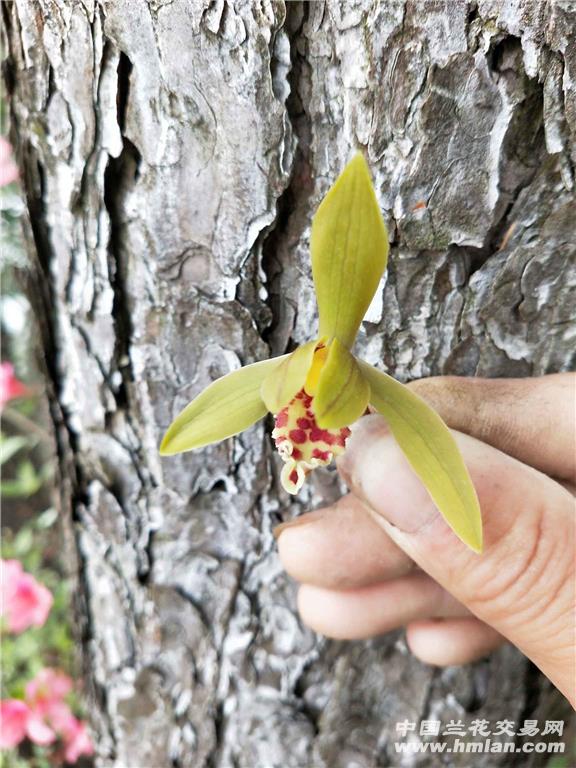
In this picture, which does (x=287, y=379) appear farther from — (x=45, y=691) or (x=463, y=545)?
(x=45, y=691)

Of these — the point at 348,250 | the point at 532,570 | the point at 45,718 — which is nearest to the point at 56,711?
the point at 45,718

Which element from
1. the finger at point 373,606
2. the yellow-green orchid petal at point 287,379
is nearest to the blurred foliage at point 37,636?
the finger at point 373,606

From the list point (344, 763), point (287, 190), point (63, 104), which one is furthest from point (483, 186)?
point (344, 763)

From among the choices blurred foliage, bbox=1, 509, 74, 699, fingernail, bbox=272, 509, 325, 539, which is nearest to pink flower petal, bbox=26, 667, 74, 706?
blurred foliage, bbox=1, 509, 74, 699

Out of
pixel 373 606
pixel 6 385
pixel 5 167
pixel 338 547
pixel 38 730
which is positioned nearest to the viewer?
pixel 338 547

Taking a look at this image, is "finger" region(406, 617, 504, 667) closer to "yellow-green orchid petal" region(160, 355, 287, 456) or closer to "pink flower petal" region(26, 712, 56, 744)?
"yellow-green orchid petal" region(160, 355, 287, 456)

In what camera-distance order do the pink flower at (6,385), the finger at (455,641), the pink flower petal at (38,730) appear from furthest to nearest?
1. the pink flower at (6,385)
2. the pink flower petal at (38,730)
3. the finger at (455,641)

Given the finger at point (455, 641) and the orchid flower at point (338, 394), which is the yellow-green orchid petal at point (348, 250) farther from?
the finger at point (455, 641)
